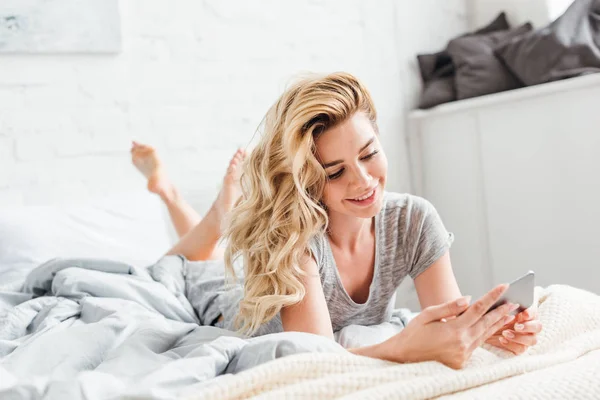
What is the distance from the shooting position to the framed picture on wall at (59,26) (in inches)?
104

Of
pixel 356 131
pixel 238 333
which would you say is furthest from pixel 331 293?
pixel 356 131

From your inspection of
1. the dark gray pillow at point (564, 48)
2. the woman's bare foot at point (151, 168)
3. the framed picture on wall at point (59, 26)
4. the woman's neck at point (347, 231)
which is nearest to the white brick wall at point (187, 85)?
the framed picture on wall at point (59, 26)

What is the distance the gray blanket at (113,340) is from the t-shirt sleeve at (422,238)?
45 centimetres

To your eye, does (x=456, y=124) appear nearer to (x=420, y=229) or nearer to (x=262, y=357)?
(x=420, y=229)

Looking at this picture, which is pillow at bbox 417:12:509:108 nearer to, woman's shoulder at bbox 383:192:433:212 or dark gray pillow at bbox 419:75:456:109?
dark gray pillow at bbox 419:75:456:109

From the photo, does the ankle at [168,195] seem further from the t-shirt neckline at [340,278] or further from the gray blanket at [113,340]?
the t-shirt neckline at [340,278]

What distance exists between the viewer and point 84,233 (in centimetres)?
244

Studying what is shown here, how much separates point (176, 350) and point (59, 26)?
1736 mm

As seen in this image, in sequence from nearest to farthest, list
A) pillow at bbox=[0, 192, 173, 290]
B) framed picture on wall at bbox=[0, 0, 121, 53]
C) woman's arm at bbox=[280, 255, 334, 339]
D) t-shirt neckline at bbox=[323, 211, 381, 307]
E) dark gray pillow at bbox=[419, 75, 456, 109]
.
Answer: woman's arm at bbox=[280, 255, 334, 339]
t-shirt neckline at bbox=[323, 211, 381, 307]
pillow at bbox=[0, 192, 173, 290]
framed picture on wall at bbox=[0, 0, 121, 53]
dark gray pillow at bbox=[419, 75, 456, 109]

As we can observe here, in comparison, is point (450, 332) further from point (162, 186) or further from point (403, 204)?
point (162, 186)

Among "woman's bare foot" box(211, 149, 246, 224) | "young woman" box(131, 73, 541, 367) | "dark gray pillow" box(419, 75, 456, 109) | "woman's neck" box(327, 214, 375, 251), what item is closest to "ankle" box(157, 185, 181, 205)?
"woman's bare foot" box(211, 149, 246, 224)

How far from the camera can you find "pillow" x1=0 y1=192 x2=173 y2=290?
2283mm

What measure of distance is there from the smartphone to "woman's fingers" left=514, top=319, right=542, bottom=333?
0.05m

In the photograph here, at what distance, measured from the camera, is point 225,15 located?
122 inches
